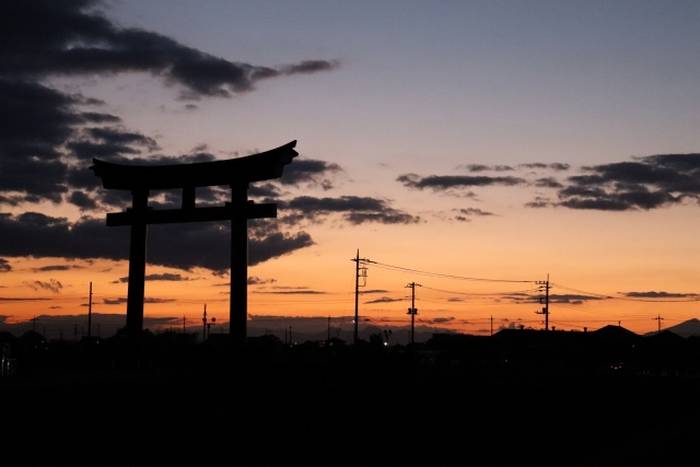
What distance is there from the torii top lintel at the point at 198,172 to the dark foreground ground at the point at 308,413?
18.6 ft

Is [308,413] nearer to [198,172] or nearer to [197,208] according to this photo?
[197,208]

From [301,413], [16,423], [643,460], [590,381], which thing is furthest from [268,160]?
[590,381]

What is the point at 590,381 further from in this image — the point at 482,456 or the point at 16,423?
the point at 16,423

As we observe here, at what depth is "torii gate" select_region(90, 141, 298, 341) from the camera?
2948cm

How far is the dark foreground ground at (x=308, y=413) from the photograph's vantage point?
2156 centimetres

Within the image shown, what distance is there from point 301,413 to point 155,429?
5237mm

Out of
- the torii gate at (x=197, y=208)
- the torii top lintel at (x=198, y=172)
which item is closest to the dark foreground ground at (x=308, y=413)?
the torii gate at (x=197, y=208)

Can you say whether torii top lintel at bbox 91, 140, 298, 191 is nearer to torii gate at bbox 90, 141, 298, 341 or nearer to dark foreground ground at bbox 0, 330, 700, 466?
torii gate at bbox 90, 141, 298, 341

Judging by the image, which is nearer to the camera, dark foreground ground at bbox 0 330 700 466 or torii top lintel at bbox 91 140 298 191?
dark foreground ground at bbox 0 330 700 466

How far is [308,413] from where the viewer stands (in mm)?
26891

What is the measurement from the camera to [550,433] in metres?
30.7

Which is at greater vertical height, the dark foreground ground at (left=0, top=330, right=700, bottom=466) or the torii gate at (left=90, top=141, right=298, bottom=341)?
the torii gate at (left=90, top=141, right=298, bottom=341)

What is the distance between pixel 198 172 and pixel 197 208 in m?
1.23

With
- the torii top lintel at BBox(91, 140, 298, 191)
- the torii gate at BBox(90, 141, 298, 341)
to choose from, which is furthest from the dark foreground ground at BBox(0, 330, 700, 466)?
the torii top lintel at BBox(91, 140, 298, 191)
